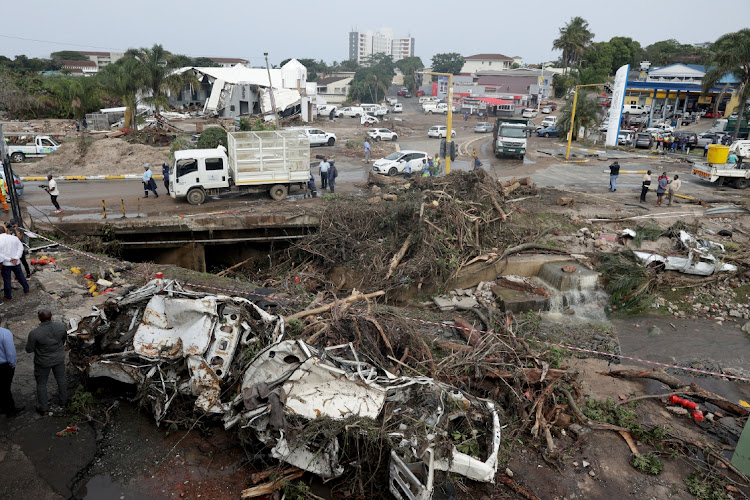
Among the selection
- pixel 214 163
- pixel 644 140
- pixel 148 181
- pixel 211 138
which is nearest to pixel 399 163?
pixel 211 138

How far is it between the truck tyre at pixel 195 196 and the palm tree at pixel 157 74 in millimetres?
19454

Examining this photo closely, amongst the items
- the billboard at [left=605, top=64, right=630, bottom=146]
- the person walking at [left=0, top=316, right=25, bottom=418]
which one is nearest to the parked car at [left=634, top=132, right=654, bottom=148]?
the billboard at [left=605, top=64, right=630, bottom=146]

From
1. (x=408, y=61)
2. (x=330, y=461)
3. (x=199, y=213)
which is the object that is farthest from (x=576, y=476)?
(x=408, y=61)

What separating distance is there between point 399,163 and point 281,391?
1947 cm

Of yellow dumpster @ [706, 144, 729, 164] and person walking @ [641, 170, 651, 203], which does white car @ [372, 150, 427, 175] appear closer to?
person walking @ [641, 170, 651, 203]

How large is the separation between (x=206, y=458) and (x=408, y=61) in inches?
5660

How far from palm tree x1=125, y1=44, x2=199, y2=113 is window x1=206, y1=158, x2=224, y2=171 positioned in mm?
19470

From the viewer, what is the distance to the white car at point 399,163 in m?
24.4

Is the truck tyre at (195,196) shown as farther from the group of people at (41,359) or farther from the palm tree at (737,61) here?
the palm tree at (737,61)

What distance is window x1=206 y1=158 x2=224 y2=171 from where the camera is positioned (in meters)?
17.4

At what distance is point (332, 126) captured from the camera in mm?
47531

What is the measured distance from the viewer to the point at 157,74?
110 ft

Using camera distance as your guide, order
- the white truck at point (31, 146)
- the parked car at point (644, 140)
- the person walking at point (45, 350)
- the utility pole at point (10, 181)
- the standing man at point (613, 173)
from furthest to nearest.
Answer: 1. the parked car at point (644, 140)
2. the white truck at point (31, 146)
3. the standing man at point (613, 173)
4. the utility pole at point (10, 181)
5. the person walking at point (45, 350)

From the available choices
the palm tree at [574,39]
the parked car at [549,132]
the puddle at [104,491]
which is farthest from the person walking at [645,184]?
the palm tree at [574,39]
